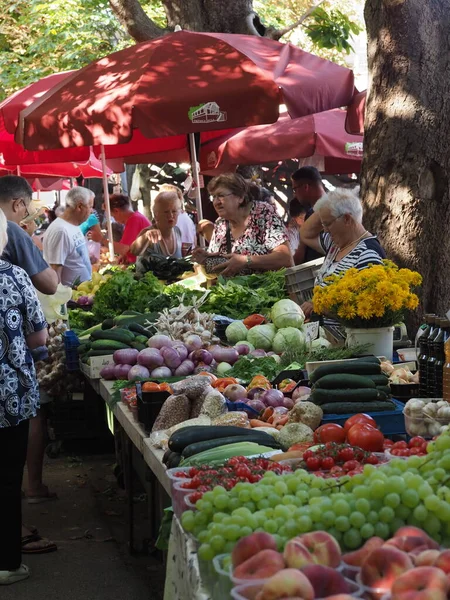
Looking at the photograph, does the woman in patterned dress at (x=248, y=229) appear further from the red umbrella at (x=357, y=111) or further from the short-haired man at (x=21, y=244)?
the short-haired man at (x=21, y=244)

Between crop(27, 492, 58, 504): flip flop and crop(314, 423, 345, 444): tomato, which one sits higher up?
crop(314, 423, 345, 444): tomato

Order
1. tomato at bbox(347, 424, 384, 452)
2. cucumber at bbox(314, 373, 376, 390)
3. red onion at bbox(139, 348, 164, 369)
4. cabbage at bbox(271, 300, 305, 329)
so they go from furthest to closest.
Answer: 1. cabbage at bbox(271, 300, 305, 329)
2. red onion at bbox(139, 348, 164, 369)
3. cucumber at bbox(314, 373, 376, 390)
4. tomato at bbox(347, 424, 384, 452)

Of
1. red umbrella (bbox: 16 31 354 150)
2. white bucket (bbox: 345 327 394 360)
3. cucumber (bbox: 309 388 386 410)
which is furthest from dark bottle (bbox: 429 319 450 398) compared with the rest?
red umbrella (bbox: 16 31 354 150)

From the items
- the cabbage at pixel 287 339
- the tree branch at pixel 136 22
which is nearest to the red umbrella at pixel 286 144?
the tree branch at pixel 136 22

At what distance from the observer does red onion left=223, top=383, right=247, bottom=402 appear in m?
4.91

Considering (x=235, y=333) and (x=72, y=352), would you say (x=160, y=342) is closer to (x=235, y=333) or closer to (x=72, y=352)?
(x=235, y=333)

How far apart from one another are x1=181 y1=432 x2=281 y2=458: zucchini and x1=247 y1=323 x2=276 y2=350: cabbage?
281 centimetres

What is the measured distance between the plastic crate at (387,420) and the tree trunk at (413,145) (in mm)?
3281

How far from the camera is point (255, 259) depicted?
833cm

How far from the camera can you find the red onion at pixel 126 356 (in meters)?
6.26

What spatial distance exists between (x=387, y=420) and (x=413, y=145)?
11.7 feet

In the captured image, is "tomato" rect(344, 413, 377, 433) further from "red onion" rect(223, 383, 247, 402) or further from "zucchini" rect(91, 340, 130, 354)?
"zucchini" rect(91, 340, 130, 354)

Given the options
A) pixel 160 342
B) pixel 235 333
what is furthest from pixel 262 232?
pixel 160 342

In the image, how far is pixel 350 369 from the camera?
4.61 meters
